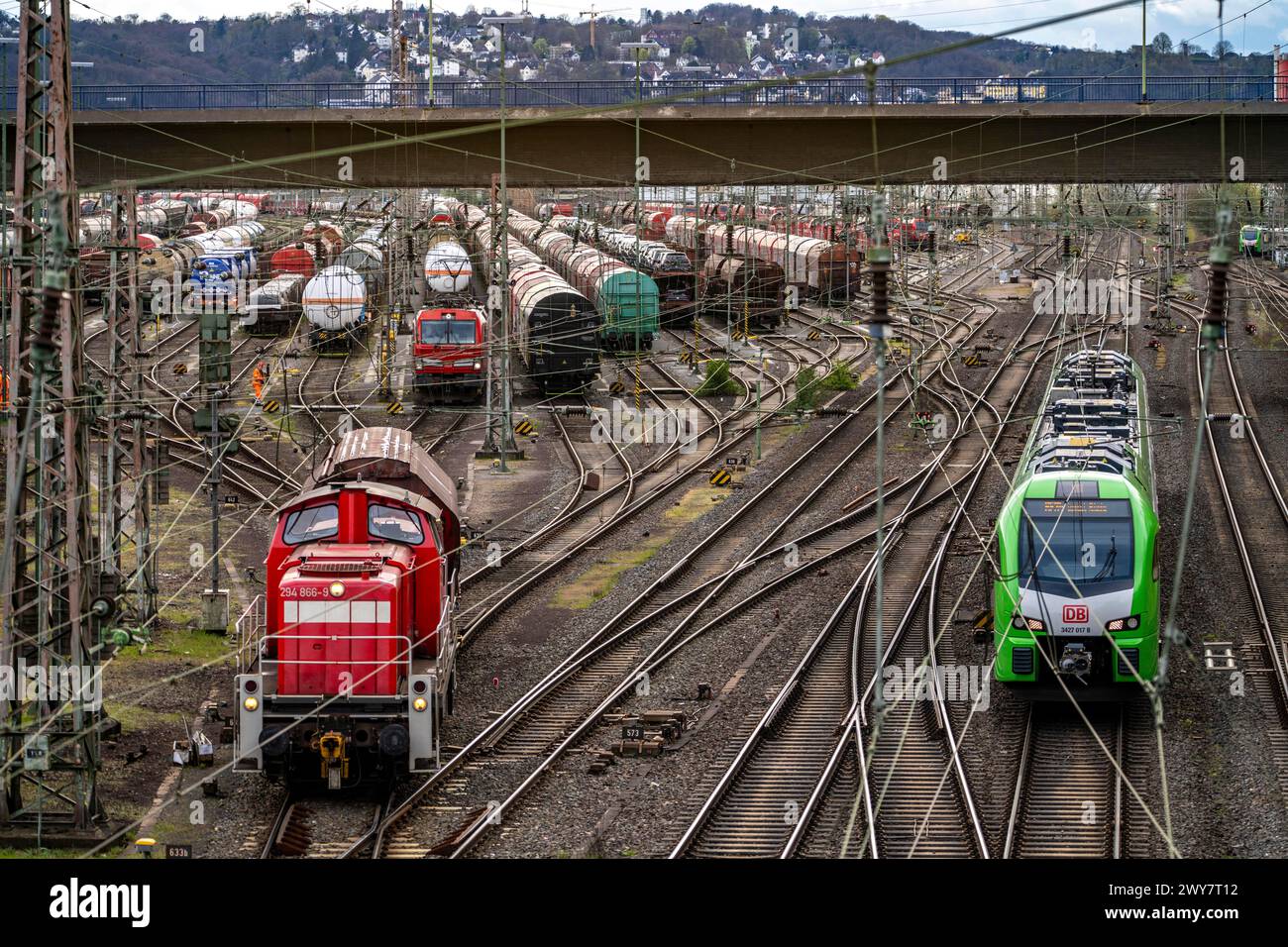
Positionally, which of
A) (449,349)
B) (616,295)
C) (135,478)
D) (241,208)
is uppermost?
(241,208)

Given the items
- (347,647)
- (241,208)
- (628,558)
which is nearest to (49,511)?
(347,647)

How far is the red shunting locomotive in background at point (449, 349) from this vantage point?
42062mm

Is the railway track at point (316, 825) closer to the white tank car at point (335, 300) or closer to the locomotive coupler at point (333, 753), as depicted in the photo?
the locomotive coupler at point (333, 753)

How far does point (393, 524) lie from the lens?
1783 centimetres

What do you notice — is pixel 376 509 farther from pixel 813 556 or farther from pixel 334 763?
pixel 813 556

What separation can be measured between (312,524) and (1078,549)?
27.9ft

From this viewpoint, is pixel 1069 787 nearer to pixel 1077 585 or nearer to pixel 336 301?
pixel 1077 585

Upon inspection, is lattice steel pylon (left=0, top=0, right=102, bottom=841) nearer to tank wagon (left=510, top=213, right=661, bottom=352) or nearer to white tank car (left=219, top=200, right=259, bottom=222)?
tank wagon (left=510, top=213, right=661, bottom=352)

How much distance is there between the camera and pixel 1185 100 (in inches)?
1607

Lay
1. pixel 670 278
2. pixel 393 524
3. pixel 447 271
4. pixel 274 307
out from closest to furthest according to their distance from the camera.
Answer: pixel 393 524 < pixel 447 271 < pixel 274 307 < pixel 670 278

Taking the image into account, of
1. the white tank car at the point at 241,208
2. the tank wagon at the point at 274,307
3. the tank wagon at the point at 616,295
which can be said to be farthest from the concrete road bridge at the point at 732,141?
the white tank car at the point at 241,208

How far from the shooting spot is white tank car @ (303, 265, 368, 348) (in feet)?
159
